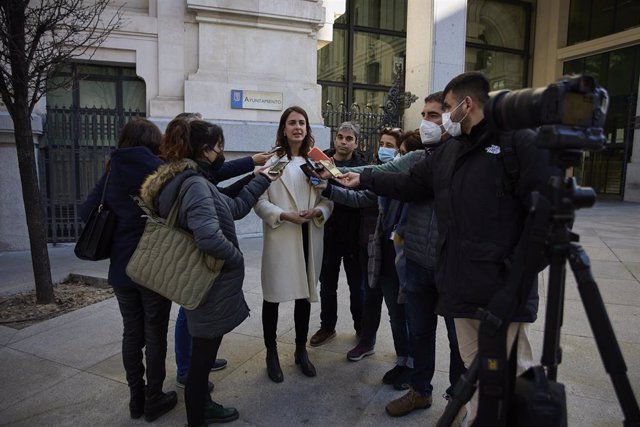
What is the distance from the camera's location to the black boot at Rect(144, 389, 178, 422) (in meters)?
2.84

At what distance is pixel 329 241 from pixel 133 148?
1.75 meters

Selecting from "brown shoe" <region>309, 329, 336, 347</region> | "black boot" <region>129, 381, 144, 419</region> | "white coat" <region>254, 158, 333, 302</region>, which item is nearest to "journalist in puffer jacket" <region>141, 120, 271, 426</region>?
"black boot" <region>129, 381, 144, 419</region>

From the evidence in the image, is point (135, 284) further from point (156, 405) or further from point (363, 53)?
point (363, 53)

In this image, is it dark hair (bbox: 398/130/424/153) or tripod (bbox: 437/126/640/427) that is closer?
tripod (bbox: 437/126/640/427)

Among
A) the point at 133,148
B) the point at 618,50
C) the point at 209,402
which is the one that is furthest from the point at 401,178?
the point at 618,50

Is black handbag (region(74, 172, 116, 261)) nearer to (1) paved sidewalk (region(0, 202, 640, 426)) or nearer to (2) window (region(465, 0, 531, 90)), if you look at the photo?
(1) paved sidewalk (region(0, 202, 640, 426))

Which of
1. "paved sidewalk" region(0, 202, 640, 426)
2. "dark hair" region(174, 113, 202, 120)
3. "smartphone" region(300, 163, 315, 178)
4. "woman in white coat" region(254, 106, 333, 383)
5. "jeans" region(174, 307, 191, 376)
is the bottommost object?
"paved sidewalk" region(0, 202, 640, 426)

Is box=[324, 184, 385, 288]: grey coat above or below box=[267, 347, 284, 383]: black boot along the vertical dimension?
above

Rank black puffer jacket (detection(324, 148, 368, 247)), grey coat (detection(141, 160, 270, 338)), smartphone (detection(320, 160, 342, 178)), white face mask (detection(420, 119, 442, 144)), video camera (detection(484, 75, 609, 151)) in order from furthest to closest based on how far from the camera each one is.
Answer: black puffer jacket (detection(324, 148, 368, 247))
smartphone (detection(320, 160, 342, 178))
white face mask (detection(420, 119, 442, 144))
grey coat (detection(141, 160, 270, 338))
video camera (detection(484, 75, 609, 151))

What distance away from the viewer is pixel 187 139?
2.61 metres

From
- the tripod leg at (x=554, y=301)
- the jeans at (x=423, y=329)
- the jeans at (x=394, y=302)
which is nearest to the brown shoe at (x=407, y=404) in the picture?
the jeans at (x=423, y=329)

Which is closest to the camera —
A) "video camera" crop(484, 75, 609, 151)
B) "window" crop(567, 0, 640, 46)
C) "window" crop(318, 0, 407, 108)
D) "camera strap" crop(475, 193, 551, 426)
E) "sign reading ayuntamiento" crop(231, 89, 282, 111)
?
"video camera" crop(484, 75, 609, 151)

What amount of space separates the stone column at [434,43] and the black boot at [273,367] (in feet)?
27.5

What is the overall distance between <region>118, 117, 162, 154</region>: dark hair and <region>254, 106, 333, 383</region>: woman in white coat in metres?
0.86
